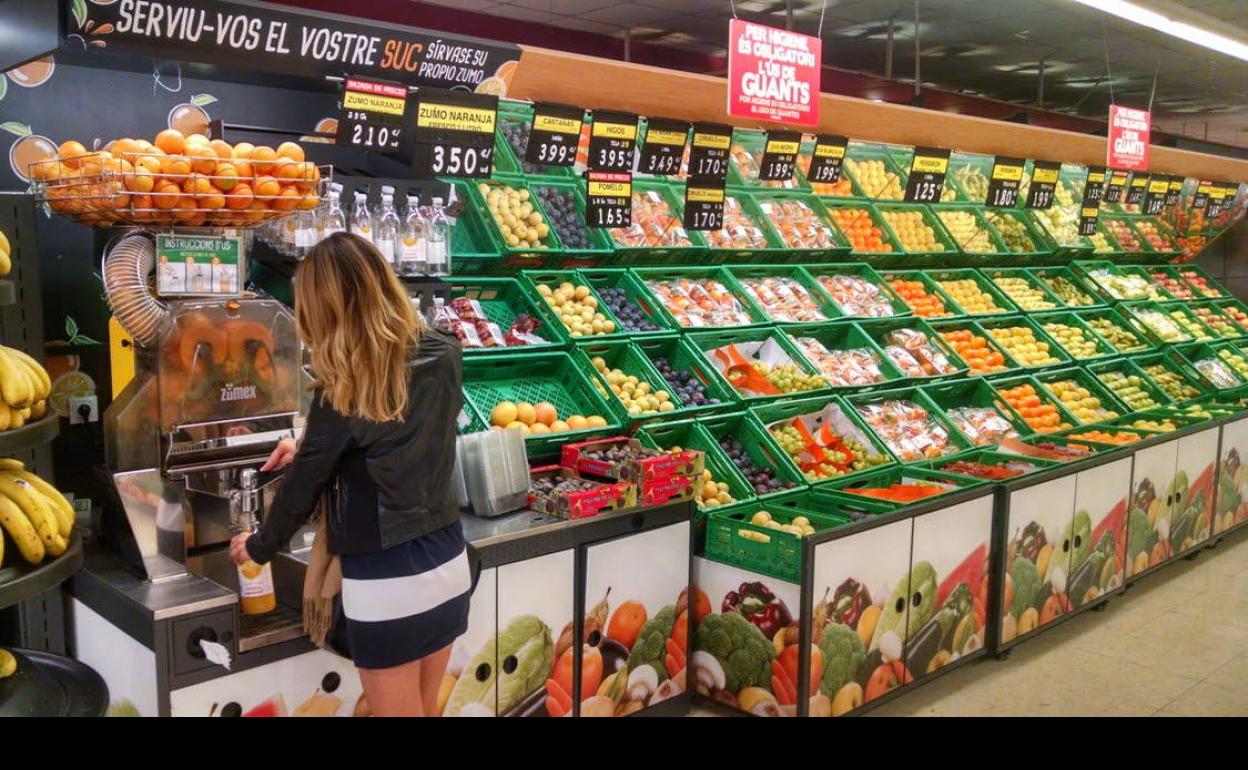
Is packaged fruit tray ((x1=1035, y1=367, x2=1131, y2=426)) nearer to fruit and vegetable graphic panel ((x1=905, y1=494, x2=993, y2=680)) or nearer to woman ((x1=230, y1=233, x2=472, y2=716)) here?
fruit and vegetable graphic panel ((x1=905, y1=494, x2=993, y2=680))

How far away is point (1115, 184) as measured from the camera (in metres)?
8.84

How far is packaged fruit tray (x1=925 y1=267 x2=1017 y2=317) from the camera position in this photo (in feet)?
23.9

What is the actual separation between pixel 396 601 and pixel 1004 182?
623cm

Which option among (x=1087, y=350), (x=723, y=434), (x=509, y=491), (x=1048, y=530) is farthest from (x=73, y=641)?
(x=1087, y=350)

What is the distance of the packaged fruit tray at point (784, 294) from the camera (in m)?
5.86

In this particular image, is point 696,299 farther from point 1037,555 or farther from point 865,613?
point 1037,555

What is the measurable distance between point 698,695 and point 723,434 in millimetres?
1245

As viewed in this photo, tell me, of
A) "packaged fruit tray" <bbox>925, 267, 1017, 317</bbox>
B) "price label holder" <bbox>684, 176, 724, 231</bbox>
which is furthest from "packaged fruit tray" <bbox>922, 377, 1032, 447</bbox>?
"price label holder" <bbox>684, 176, 724, 231</bbox>

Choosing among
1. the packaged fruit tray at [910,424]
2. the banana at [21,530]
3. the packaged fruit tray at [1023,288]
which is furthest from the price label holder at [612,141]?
the packaged fruit tray at [1023,288]

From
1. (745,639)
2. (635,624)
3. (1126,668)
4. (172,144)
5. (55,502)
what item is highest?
(172,144)

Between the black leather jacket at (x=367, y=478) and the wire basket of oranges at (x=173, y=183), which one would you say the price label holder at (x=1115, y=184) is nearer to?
the wire basket of oranges at (x=173, y=183)

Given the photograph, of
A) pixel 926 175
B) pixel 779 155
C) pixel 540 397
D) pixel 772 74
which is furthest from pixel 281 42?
pixel 926 175

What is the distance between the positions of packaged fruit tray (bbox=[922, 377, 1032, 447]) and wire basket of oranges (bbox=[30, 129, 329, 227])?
164 inches

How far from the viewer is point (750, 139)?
21.2ft
